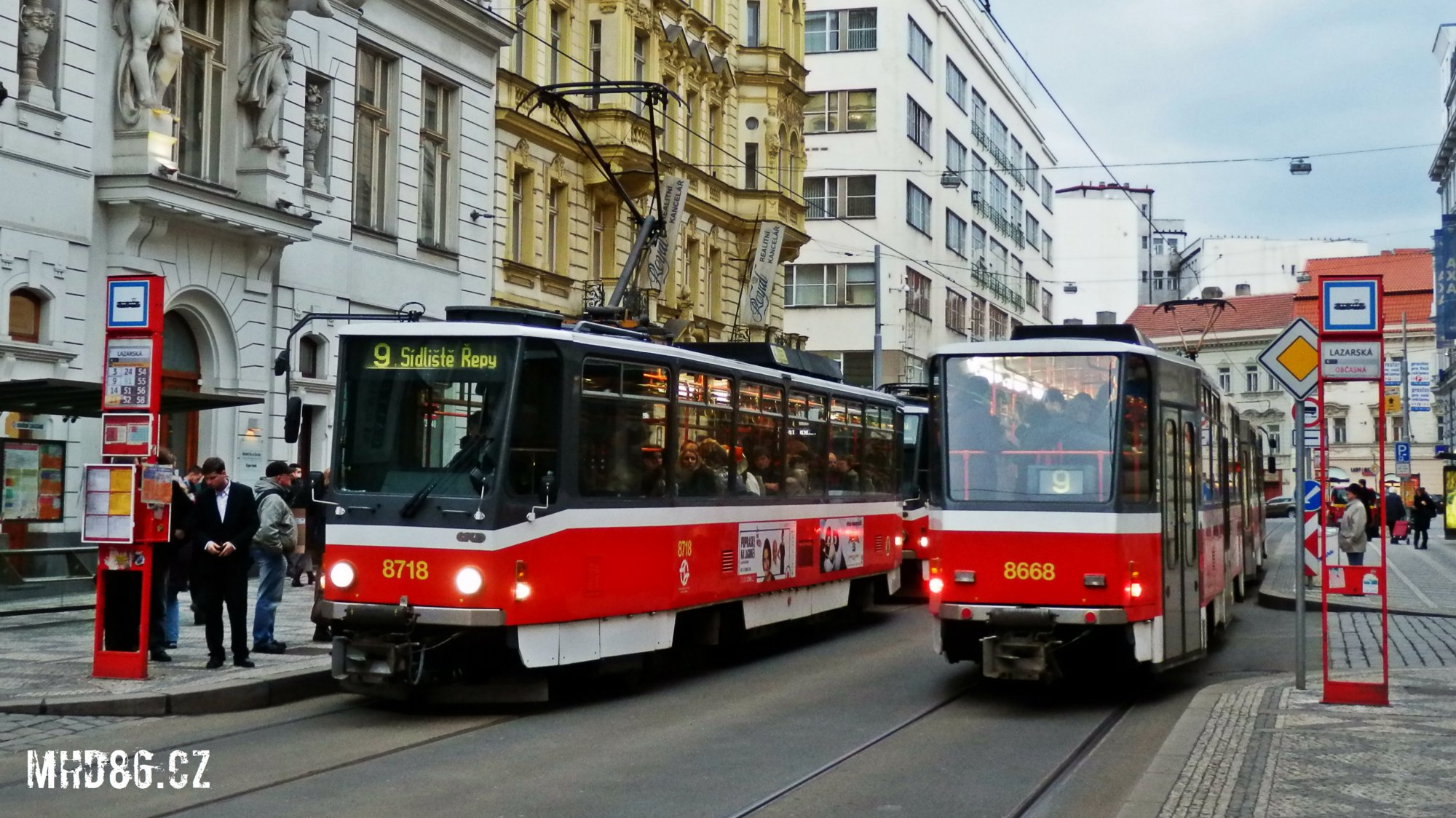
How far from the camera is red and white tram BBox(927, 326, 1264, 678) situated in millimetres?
12922

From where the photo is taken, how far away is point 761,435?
55.7 feet

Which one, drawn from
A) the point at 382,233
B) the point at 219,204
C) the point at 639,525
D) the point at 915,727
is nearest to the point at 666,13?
the point at 382,233

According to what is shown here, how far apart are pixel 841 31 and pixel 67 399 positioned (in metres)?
47.0

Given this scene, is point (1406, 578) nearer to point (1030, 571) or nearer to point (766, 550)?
point (766, 550)

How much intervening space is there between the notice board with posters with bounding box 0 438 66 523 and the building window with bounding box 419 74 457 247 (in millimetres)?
11174

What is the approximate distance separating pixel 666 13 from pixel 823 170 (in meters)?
23.2

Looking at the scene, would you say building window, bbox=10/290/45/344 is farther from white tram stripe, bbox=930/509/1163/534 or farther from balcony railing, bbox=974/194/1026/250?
balcony railing, bbox=974/194/1026/250

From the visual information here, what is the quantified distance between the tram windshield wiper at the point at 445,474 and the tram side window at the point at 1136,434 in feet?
15.6

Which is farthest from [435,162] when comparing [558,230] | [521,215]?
[558,230]

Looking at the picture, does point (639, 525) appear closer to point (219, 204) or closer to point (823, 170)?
point (219, 204)

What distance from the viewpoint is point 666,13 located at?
3903 cm

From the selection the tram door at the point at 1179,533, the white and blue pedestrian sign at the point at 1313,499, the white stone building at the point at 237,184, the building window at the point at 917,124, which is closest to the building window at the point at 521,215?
the white stone building at the point at 237,184

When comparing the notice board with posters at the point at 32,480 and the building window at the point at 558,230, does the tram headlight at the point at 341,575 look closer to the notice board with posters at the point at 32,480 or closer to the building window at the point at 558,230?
the notice board with posters at the point at 32,480

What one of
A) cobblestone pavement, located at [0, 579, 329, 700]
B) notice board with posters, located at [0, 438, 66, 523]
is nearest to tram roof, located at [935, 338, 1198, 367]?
cobblestone pavement, located at [0, 579, 329, 700]
